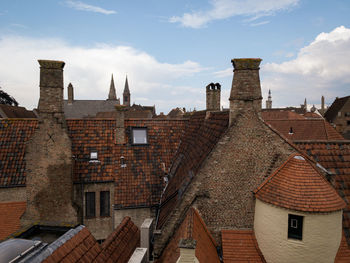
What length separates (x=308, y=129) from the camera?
1155 inches

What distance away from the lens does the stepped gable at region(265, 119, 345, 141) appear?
27047 millimetres

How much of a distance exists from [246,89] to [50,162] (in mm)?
10689

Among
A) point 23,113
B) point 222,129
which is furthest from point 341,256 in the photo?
point 23,113

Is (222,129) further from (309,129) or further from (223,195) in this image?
(309,129)

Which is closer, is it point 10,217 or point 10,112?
point 10,217

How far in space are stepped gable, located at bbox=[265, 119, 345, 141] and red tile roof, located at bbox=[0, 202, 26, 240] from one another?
25598 millimetres

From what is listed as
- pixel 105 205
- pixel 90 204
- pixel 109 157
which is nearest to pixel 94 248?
pixel 105 205

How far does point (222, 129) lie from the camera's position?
31.4ft

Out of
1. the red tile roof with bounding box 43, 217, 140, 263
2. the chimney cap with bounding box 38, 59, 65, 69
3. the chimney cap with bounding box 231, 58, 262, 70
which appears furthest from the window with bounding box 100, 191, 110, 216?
the chimney cap with bounding box 231, 58, 262, 70

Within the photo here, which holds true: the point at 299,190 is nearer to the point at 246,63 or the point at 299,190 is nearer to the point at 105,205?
the point at 246,63

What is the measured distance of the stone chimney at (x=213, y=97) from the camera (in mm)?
15671

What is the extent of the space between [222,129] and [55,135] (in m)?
8.92

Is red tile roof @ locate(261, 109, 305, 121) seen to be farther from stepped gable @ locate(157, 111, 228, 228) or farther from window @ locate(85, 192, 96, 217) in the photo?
window @ locate(85, 192, 96, 217)

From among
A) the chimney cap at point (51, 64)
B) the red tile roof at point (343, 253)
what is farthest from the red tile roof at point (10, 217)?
the red tile roof at point (343, 253)
